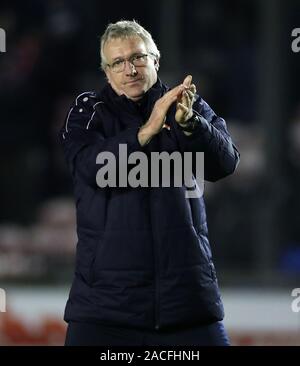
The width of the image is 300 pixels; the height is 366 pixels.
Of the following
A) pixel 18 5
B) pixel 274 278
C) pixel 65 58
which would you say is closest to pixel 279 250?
pixel 274 278

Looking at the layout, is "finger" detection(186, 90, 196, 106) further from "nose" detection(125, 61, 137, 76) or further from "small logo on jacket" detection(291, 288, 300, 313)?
"small logo on jacket" detection(291, 288, 300, 313)

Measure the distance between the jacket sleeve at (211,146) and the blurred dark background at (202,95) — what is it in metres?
4.29

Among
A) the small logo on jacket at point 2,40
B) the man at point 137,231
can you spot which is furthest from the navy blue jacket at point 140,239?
the small logo on jacket at point 2,40

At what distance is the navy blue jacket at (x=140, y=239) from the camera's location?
3.45m

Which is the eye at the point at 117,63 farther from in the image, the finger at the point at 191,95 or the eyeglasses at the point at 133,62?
the finger at the point at 191,95

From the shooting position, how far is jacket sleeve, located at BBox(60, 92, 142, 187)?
11.1 ft

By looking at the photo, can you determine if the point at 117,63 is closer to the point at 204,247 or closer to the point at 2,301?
the point at 204,247

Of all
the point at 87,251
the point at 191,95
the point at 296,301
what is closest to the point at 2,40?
the point at 296,301

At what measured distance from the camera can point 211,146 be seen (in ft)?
11.2

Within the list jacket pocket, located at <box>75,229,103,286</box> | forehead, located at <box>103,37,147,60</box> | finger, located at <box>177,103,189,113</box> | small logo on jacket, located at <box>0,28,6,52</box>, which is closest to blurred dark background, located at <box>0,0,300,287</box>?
small logo on jacket, located at <box>0,28,6,52</box>

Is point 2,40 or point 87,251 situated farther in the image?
point 2,40

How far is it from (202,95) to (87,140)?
4875mm

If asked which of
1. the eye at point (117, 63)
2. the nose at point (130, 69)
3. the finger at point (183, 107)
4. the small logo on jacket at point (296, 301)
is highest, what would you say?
the small logo on jacket at point (296, 301)

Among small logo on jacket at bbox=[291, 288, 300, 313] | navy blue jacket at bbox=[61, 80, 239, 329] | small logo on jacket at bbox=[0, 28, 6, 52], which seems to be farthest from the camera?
small logo on jacket at bbox=[0, 28, 6, 52]
